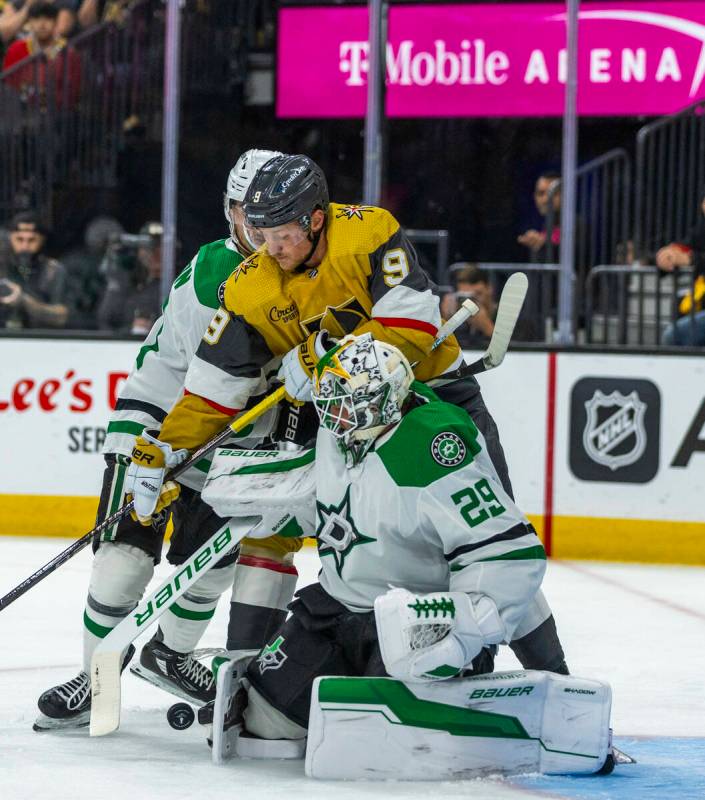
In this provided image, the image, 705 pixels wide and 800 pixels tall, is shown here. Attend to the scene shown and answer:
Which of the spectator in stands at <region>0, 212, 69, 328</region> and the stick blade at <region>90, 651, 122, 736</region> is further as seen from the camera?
the spectator in stands at <region>0, 212, 69, 328</region>

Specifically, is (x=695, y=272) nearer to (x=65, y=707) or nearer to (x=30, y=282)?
(x=30, y=282)

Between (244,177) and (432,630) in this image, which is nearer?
(432,630)

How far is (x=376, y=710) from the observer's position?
8.19 ft

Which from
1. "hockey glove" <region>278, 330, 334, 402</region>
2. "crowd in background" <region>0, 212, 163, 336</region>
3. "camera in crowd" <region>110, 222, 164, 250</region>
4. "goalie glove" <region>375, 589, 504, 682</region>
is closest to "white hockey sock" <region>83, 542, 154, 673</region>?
"hockey glove" <region>278, 330, 334, 402</region>

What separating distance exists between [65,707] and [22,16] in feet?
14.9

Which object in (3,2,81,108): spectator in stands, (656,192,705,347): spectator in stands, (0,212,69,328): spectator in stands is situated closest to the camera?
(656,192,705,347): spectator in stands

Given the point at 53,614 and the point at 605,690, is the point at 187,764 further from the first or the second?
the point at 53,614

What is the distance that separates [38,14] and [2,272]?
4.60ft

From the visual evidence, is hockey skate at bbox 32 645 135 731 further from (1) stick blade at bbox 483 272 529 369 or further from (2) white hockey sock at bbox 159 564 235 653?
(1) stick blade at bbox 483 272 529 369

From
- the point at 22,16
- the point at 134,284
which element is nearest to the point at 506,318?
the point at 134,284

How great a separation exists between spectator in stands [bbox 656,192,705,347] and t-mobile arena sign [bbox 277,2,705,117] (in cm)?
84

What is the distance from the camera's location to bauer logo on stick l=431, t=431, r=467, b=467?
97.4 inches

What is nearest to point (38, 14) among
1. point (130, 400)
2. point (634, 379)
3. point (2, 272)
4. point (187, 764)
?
point (2, 272)

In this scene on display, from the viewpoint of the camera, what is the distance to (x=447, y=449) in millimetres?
2482
